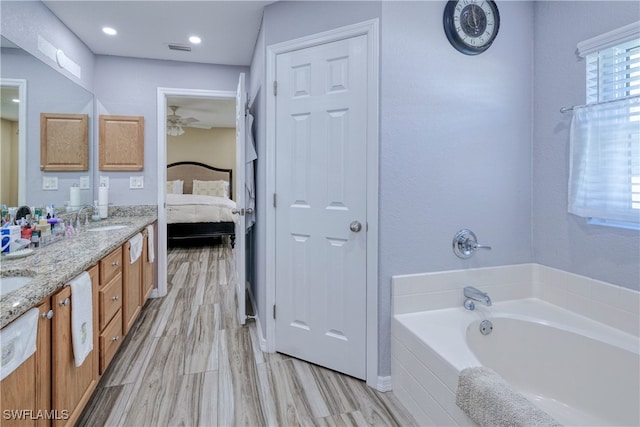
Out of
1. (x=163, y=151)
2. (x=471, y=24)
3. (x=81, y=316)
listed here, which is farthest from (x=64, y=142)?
(x=471, y=24)

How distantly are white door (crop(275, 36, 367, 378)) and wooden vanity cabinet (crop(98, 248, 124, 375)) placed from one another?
3.22 feet

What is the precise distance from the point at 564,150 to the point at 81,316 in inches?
105

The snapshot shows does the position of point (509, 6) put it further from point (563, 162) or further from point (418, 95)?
point (563, 162)

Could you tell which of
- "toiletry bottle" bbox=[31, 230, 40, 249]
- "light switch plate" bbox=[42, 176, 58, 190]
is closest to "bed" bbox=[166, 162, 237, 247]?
"light switch plate" bbox=[42, 176, 58, 190]

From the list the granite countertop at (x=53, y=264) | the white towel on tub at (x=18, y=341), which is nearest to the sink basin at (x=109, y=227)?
the granite countertop at (x=53, y=264)

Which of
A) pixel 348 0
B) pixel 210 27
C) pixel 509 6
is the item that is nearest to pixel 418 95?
pixel 348 0

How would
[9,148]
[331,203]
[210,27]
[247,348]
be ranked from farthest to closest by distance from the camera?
[210,27] < [247,348] < [331,203] < [9,148]

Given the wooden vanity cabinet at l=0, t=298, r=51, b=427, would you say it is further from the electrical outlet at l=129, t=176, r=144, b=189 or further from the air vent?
the air vent

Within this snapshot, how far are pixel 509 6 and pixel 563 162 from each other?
1.03m

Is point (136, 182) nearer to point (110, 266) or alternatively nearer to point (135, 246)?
point (135, 246)

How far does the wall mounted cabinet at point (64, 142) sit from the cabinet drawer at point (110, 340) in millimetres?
1229

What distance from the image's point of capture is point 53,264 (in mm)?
1448

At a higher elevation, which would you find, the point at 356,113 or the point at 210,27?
the point at 210,27

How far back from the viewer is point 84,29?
8.77 feet
